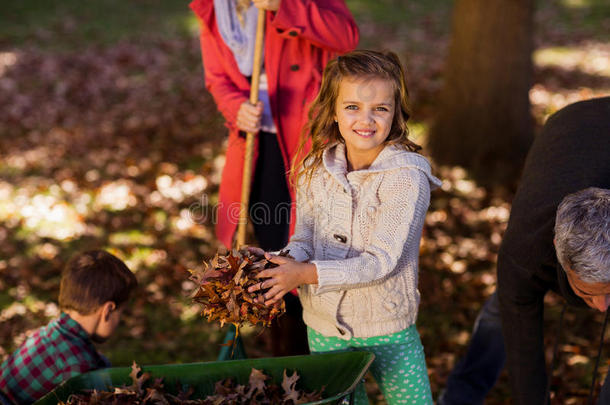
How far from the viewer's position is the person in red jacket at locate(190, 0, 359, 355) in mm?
3240

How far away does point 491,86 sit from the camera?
6.77 m

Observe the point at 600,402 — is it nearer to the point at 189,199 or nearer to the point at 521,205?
the point at 521,205

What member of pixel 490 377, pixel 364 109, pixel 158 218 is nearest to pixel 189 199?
pixel 158 218

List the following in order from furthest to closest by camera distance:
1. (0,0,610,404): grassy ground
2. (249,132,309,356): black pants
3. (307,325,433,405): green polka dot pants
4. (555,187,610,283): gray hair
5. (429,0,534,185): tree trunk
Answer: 1. (429,0,534,185): tree trunk
2. (0,0,610,404): grassy ground
3. (249,132,309,356): black pants
4. (307,325,433,405): green polka dot pants
5. (555,187,610,283): gray hair

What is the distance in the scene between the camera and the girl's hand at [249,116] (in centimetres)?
328

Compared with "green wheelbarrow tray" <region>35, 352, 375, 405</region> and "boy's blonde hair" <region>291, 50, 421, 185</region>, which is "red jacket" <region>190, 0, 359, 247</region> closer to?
"boy's blonde hair" <region>291, 50, 421, 185</region>

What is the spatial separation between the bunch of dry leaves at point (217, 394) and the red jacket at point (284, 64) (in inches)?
41.0

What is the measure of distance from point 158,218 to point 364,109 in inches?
179

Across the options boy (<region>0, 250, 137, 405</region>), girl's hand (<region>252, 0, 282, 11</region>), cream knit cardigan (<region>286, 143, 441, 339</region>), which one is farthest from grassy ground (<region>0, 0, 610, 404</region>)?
girl's hand (<region>252, 0, 282, 11</region>)

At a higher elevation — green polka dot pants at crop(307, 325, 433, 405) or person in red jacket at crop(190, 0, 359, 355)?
person in red jacket at crop(190, 0, 359, 355)

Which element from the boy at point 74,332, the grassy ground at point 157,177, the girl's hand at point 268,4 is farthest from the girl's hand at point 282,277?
the grassy ground at point 157,177

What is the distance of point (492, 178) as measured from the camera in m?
6.89

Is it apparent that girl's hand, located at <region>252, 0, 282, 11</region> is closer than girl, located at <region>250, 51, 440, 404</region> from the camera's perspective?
No

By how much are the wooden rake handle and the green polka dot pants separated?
83 cm
